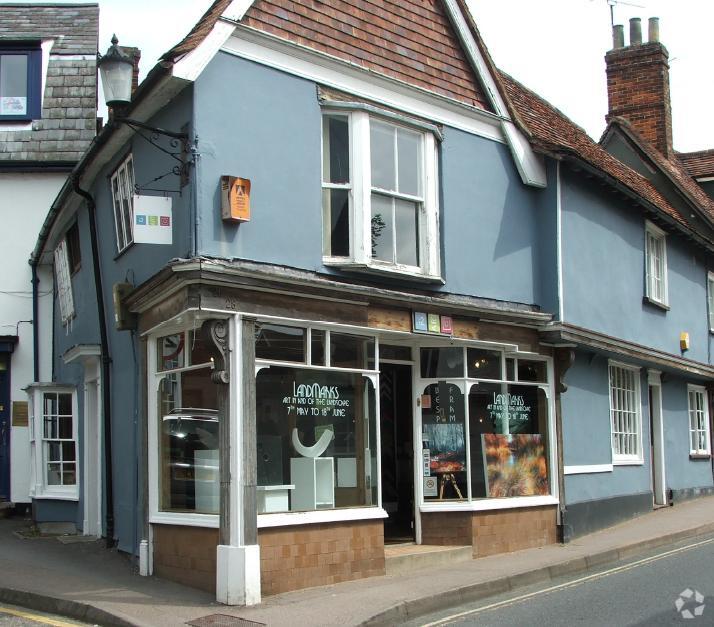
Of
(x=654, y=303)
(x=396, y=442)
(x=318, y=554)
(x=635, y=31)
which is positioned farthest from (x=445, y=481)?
(x=635, y=31)

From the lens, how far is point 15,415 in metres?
17.9

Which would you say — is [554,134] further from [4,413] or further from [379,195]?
[4,413]

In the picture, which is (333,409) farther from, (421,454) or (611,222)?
(611,222)

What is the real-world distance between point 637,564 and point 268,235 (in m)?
6.13

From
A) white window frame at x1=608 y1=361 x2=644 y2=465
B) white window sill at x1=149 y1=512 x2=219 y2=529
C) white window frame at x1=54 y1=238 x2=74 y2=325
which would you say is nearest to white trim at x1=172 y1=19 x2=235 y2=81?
white window sill at x1=149 y1=512 x2=219 y2=529

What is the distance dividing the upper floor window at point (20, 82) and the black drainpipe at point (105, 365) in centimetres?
677

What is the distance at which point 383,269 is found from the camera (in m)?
11.0

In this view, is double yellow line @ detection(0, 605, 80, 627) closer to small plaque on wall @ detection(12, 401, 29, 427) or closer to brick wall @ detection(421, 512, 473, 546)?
brick wall @ detection(421, 512, 473, 546)

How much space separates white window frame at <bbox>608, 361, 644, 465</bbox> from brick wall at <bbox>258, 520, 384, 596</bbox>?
6.14 meters

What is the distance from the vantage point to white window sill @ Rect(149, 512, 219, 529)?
966 cm

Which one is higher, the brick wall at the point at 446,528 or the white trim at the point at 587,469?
the white trim at the point at 587,469

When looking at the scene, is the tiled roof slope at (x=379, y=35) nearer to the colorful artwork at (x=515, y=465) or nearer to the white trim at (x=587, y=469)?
the colorful artwork at (x=515, y=465)

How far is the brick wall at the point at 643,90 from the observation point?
22.1 m

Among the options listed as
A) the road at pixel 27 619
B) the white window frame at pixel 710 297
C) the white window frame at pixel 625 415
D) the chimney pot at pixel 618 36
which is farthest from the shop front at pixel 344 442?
the chimney pot at pixel 618 36
